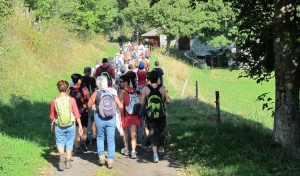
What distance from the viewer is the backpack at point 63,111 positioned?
743 cm

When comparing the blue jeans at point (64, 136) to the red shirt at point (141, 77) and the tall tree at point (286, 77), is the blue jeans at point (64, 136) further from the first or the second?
the red shirt at point (141, 77)

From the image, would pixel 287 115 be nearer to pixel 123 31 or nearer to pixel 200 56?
pixel 200 56

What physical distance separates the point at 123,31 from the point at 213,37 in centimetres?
3604

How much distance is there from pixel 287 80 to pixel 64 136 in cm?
415

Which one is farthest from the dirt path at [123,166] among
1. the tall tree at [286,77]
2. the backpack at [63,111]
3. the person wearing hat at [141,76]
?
the person wearing hat at [141,76]

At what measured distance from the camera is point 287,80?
7805 mm

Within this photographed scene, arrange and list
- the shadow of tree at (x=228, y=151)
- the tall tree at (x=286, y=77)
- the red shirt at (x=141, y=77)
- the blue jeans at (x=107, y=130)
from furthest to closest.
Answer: the red shirt at (x=141, y=77)
the tall tree at (x=286, y=77)
the blue jeans at (x=107, y=130)
the shadow of tree at (x=228, y=151)

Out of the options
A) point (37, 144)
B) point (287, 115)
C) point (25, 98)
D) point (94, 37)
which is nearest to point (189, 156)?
point (287, 115)

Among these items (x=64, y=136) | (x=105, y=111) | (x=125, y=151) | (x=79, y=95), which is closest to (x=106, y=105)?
(x=105, y=111)

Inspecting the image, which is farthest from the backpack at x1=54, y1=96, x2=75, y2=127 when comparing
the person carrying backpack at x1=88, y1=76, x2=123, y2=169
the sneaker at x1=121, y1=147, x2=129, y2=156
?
the sneaker at x1=121, y1=147, x2=129, y2=156

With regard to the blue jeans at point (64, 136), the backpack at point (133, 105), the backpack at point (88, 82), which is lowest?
the blue jeans at point (64, 136)

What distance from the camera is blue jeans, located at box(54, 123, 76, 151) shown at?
7582 mm

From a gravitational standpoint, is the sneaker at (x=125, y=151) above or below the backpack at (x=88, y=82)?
below

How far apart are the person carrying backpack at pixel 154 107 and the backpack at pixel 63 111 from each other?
56.1 inches
